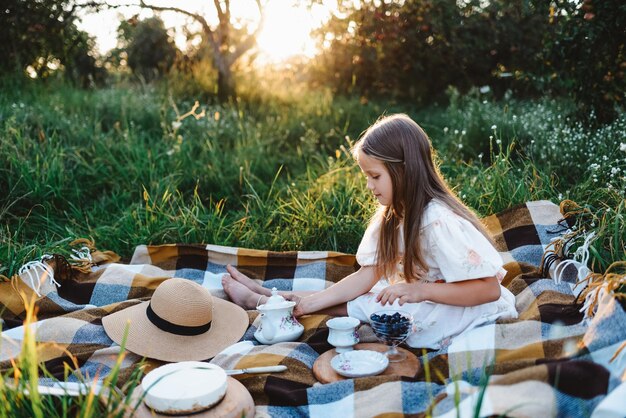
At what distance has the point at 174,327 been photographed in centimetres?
304

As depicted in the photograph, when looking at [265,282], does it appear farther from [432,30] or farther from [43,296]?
[432,30]

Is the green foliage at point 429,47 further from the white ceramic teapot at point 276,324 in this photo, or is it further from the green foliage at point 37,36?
the white ceramic teapot at point 276,324

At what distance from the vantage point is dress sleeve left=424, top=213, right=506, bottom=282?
2.91 m

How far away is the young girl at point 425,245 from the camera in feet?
9.66

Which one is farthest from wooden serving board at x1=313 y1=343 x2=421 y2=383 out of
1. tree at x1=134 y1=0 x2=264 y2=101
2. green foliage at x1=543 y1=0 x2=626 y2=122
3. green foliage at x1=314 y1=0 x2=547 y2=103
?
green foliage at x1=314 y1=0 x2=547 y2=103

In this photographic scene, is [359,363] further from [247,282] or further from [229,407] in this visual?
[247,282]

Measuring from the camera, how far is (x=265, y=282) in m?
4.14

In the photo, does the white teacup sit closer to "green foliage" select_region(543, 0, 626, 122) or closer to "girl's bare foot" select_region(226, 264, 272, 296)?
"girl's bare foot" select_region(226, 264, 272, 296)

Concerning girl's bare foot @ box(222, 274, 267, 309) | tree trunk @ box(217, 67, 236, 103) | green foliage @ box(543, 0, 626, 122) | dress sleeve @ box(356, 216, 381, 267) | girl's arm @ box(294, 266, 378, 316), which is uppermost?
green foliage @ box(543, 0, 626, 122)

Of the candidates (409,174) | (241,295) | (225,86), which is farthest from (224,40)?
(409,174)

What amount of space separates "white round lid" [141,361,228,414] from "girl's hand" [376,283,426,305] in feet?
3.21

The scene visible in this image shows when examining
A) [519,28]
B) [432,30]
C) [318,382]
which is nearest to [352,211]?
[318,382]

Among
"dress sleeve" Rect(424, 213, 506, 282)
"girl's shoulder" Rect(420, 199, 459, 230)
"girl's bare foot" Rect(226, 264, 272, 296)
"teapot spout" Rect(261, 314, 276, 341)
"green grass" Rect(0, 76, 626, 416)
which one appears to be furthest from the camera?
"green grass" Rect(0, 76, 626, 416)

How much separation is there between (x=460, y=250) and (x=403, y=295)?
36 cm
